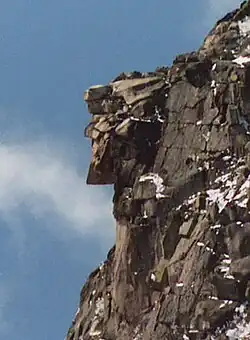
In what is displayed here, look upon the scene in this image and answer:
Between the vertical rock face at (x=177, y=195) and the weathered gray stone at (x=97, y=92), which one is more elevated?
the weathered gray stone at (x=97, y=92)

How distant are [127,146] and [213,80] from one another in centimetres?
519

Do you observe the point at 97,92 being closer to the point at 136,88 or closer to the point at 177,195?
the point at 136,88

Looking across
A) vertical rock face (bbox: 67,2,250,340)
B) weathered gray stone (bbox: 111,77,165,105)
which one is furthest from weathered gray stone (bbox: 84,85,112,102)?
weathered gray stone (bbox: 111,77,165,105)

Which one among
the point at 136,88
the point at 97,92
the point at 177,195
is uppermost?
the point at 97,92

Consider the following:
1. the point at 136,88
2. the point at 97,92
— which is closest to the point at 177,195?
the point at 136,88

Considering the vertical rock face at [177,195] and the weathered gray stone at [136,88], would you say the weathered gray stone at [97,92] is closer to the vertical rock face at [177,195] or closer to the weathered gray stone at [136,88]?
the vertical rock face at [177,195]

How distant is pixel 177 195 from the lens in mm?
31797

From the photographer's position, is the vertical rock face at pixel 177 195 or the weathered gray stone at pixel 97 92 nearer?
the vertical rock face at pixel 177 195

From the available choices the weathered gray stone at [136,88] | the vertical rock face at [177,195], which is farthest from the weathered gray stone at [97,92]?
the weathered gray stone at [136,88]

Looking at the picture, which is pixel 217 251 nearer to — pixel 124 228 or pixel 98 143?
pixel 124 228

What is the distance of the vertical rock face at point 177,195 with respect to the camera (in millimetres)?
27875

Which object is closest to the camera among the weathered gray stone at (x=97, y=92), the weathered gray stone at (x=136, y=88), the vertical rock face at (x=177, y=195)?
the vertical rock face at (x=177, y=195)

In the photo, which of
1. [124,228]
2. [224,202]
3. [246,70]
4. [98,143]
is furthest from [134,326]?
[246,70]

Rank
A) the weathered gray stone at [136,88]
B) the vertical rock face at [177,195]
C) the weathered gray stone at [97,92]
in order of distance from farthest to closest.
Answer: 1. the weathered gray stone at [97,92]
2. the weathered gray stone at [136,88]
3. the vertical rock face at [177,195]
